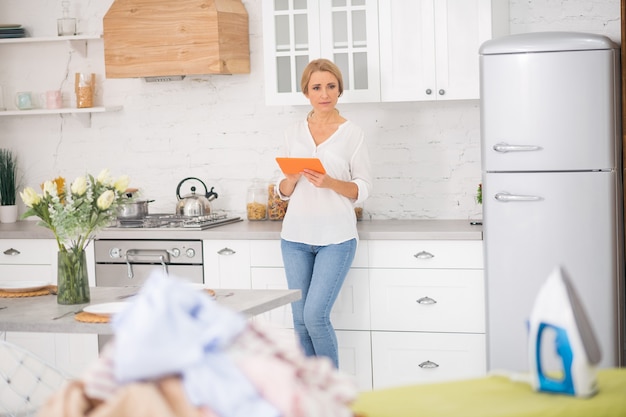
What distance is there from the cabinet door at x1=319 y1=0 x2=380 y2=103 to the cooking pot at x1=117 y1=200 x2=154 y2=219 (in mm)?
1271

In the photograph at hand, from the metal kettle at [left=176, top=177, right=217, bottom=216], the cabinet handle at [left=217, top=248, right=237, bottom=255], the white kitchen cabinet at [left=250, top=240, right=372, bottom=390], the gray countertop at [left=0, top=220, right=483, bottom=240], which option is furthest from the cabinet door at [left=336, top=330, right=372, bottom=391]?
the metal kettle at [left=176, top=177, right=217, bottom=216]

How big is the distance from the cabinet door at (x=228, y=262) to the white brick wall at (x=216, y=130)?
665 millimetres

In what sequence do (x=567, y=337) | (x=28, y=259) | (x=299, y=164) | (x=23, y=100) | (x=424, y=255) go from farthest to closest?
1. (x=23, y=100)
2. (x=28, y=259)
3. (x=424, y=255)
4. (x=299, y=164)
5. (x=567, y=337)

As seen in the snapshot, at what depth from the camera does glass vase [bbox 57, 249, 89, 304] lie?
11.1 ft

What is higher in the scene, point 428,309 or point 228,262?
point 228,262

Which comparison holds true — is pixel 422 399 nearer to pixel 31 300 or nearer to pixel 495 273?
pixel 31 300

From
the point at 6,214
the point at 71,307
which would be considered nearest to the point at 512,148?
the point at 71,307

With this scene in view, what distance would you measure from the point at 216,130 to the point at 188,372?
4.05m

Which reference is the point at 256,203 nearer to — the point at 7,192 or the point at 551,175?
the point at 7,192

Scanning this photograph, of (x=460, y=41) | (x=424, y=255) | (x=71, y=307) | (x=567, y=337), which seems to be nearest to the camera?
(x=567, y=337)

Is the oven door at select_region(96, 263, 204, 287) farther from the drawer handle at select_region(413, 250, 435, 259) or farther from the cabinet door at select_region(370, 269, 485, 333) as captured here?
the drawer handle at select_region(413, 250, 435, 259)

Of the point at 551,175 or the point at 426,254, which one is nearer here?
the point at 551,175

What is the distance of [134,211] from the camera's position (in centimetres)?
521

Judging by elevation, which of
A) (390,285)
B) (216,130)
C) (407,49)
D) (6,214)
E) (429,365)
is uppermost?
(407,49)
